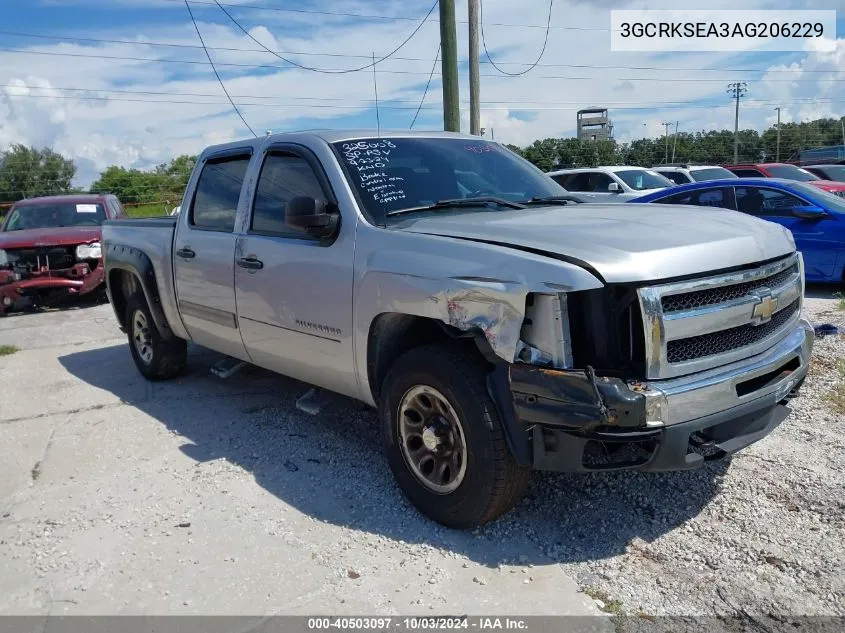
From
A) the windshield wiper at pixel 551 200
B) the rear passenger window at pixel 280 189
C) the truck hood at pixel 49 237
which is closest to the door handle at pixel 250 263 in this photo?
the rear passenger window at pixel 280 189

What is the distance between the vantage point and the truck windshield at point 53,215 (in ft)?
38.7

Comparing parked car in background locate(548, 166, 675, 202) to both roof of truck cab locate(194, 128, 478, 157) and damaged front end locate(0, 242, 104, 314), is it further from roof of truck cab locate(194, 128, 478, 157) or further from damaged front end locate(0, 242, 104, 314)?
roof of truck cab locate(194, 128, 478, 157)

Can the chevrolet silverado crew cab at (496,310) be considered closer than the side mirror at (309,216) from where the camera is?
Yes

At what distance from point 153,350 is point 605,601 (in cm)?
467

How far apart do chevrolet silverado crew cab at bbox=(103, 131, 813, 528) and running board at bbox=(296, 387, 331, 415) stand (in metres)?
0.30

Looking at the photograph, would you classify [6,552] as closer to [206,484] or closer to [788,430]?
[206,484]

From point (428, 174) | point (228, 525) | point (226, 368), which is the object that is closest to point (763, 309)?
point (428, 174)

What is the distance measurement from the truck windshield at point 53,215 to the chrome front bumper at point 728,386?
11106 mm

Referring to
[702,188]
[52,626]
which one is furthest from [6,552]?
[702,188]

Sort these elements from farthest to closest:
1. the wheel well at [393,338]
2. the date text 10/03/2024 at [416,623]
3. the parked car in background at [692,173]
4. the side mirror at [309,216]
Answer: the parked car in background at [692,173] < the side mirror at [309,216] < the wheel well at [393,338] < the date text 10/03/2024 at [416,623]

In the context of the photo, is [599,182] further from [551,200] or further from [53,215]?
[551,200]

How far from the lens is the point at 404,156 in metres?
4.34

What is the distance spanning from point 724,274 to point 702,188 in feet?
25.3

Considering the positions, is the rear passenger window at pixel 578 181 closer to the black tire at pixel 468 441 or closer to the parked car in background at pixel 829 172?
the parked car in background at pixel 829 172
